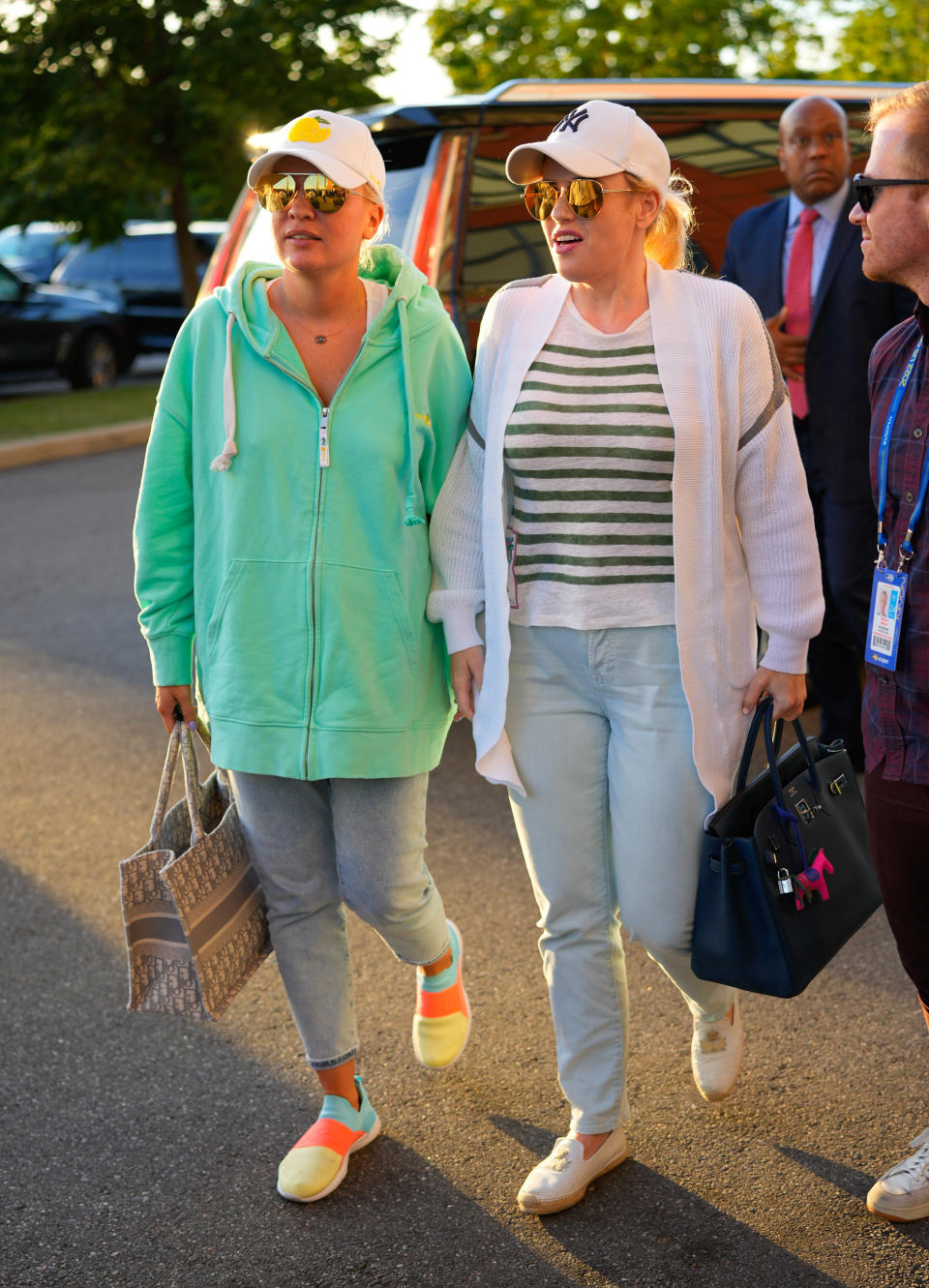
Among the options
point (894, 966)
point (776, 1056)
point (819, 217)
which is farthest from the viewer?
point (819, 217)

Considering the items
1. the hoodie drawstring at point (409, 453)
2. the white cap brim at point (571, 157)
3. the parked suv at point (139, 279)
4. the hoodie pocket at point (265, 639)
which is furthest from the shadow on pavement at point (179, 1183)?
the parked suv at point (139, 279)

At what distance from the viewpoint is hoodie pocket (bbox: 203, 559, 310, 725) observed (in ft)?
9.64

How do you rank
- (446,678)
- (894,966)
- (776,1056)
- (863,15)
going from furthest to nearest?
(863,15)
(894,966)
(776,1056)
(446,678)

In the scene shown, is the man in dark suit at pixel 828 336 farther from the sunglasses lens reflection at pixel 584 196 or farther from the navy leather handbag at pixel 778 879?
the sunglasses lens reflection at pixel 584 196

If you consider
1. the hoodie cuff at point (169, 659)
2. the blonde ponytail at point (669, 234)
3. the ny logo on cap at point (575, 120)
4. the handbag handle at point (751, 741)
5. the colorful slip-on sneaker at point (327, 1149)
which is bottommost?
the colorful slip-on sneaker at point (327, 1149)

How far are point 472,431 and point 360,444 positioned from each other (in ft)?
0.78

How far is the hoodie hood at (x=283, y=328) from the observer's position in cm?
292

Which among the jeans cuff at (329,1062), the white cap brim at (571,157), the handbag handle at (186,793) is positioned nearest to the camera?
the white cap brim at (571,157)

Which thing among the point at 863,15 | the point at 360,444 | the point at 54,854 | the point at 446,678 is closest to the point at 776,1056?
the point at 446,678

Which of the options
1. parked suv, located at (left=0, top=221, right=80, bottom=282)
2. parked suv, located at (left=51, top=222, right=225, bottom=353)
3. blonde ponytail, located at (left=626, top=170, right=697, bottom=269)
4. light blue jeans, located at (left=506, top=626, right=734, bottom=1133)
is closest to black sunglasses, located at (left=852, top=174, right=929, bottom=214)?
blonde ponytail, located at (left=626, top=170, right=697, bottom=269)

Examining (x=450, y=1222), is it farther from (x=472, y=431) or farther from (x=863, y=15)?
(x=863, y=15)

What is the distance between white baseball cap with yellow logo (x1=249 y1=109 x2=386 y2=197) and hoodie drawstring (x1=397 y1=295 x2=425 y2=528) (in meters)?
0.29

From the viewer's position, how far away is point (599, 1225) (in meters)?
2.95

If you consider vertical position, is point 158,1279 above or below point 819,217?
below
